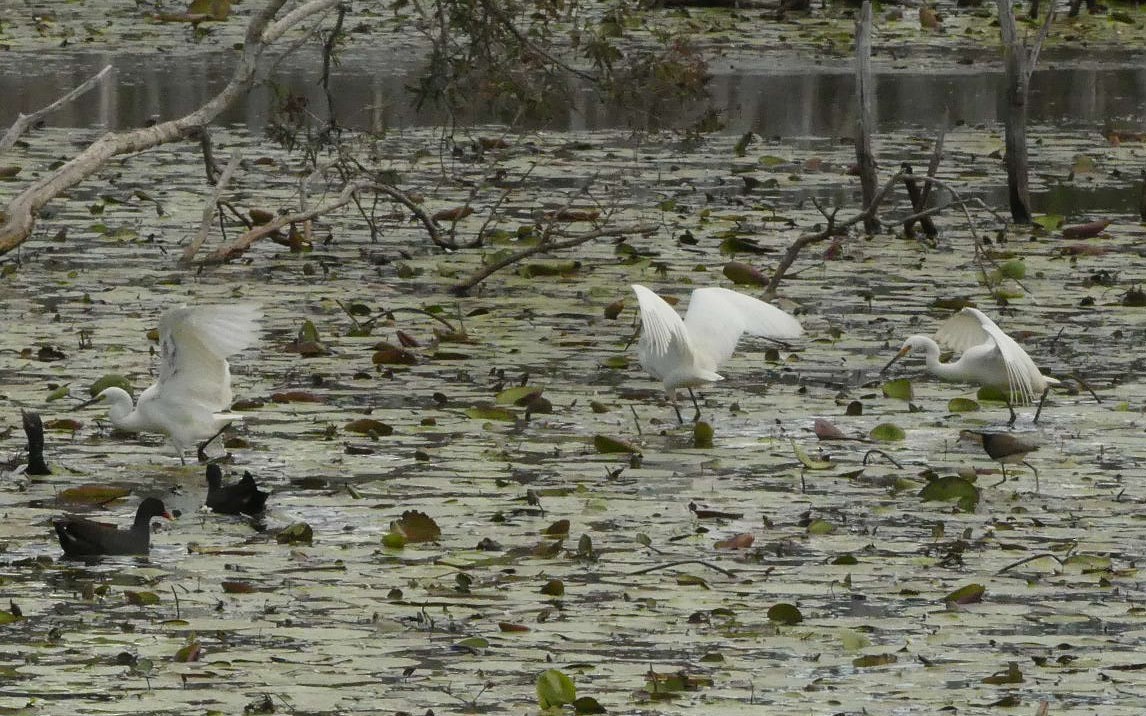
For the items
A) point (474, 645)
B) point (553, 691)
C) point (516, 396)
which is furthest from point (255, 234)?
point (553, 691)

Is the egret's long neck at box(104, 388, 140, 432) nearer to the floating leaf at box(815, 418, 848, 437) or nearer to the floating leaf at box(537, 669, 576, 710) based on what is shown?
the floating leaf at box(815, 418, 848, 437)

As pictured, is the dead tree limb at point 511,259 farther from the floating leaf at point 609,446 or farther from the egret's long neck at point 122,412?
the egret's long neck at point 122,412

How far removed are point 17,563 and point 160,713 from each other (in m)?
1.52

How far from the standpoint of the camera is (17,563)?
21.1 ft

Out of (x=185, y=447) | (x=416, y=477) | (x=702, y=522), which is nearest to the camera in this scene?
(x=702, y=522)

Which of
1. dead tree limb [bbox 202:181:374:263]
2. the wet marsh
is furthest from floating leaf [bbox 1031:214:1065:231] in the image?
dead tree limb [bbox 202:181:374:263]

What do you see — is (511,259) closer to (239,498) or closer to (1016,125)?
(1016,125)

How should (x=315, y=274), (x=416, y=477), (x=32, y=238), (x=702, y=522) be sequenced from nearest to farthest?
(x=702, y=522) < (x=416, y=477) < (x=315, y=274) < (x=32, y=238)

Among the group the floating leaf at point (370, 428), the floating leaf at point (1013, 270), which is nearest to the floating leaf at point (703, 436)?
the floating leaf at point (370, 428)

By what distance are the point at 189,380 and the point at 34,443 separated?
2.14ft

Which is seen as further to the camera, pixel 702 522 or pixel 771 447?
pixel 771 447

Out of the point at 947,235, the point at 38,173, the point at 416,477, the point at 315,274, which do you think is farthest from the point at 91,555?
the point at 38,173

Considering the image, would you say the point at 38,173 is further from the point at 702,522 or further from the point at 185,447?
Answer: the point at 702,522

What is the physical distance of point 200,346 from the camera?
789 cm
